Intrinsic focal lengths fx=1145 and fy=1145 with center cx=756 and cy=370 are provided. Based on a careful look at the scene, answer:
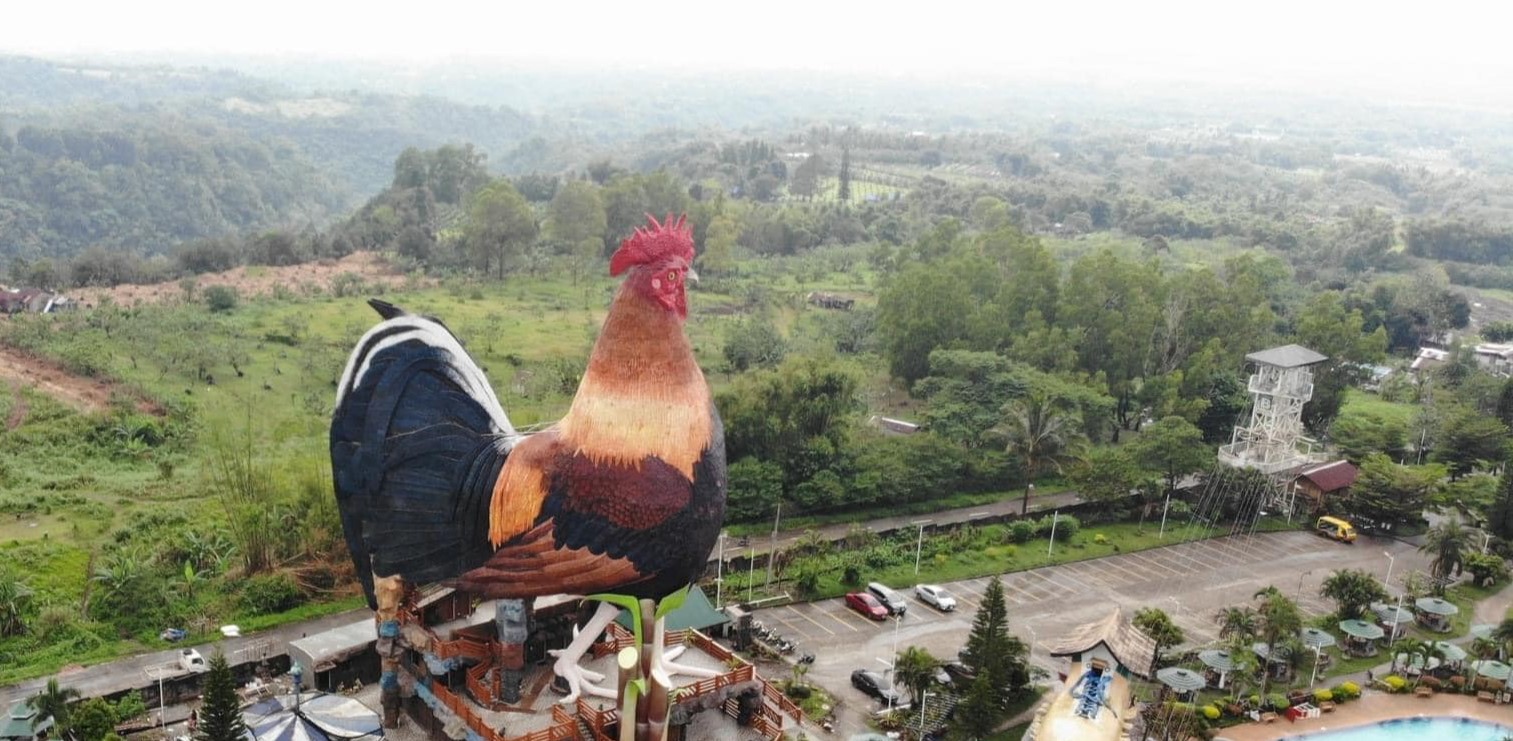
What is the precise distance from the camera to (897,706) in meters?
21.6

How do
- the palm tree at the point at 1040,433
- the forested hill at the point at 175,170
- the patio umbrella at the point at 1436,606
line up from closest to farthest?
the patio umbrella at the point at 1436,606 → the palm tree at the point at 1040,433 → the forested hill at the point at 175,170

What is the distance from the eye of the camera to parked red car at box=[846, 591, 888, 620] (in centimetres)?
2556

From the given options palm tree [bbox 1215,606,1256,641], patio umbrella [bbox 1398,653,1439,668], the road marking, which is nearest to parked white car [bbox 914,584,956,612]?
the road marking

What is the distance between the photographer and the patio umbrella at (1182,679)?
21875mm

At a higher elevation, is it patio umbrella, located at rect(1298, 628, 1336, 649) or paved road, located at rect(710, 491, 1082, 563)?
patio umbrella, located at rect(1298, 628, 1336, 649)

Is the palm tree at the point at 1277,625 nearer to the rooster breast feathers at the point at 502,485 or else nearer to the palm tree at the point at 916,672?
the palm tree at the point at 916,672

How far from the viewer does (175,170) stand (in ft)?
311

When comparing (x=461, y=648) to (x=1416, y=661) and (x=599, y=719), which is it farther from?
(x=1416, y=661)

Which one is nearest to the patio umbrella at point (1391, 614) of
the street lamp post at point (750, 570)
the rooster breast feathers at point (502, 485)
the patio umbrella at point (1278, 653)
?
the patio umbrella at point (1278, 653)

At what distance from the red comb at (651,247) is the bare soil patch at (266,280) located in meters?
38.1

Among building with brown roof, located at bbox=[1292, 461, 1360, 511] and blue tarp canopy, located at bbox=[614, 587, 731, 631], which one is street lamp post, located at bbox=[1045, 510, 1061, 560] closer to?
building with brown roof, located at bbox=[1292, 461, 1360, 511]

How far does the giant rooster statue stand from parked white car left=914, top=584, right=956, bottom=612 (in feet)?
38.9

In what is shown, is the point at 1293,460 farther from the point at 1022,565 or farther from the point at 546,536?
the point at 546,536

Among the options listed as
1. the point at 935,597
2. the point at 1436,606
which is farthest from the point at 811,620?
the point at 1436,606
